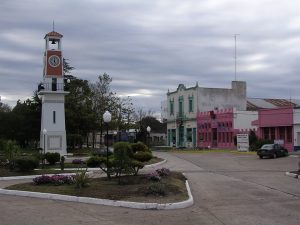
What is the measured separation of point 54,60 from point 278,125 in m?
28.0

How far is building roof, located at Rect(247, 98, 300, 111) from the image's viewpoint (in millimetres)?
83812

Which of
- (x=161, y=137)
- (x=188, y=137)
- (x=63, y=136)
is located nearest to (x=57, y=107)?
(x=63, y=136)

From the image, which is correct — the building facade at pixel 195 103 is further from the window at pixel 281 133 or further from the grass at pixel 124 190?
the grass at pixel 124 190

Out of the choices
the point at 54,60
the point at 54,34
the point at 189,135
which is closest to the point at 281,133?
the point at 189,135

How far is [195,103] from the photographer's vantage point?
82.2m

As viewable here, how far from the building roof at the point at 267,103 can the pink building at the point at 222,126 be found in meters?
9.33

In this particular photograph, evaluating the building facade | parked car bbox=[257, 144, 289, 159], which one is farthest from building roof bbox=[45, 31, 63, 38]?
the building facade

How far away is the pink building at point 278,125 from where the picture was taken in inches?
2272

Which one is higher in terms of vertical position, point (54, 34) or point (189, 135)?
point (54, 34)

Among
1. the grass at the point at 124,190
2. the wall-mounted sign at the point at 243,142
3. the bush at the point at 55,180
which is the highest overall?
the wall-mounted sign at the point at 243,142

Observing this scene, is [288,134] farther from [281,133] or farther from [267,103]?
[267,103]

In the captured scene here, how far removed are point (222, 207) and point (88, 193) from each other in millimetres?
4507

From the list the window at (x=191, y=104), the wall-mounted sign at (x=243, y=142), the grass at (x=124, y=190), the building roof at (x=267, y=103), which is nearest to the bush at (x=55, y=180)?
the grass at (x=124, y=190)

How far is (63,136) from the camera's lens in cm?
4788
